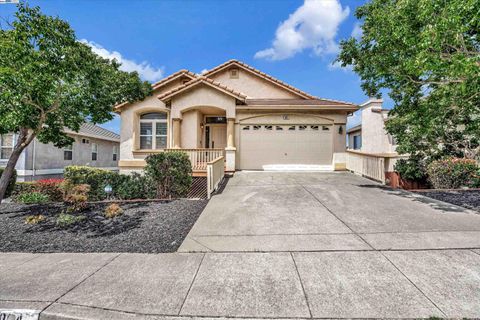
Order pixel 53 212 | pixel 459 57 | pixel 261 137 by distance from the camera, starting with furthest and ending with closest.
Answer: pixel 261 137
pixel 53 212
pixel 459 57

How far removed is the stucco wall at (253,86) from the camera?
1498 cm

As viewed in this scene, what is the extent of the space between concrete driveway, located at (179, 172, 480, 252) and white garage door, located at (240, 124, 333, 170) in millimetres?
4323

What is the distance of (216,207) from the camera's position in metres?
6.34

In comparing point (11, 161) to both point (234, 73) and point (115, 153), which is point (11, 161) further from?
point (115, 153)

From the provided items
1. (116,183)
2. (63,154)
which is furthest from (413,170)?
(63,154)

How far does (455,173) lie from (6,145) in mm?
23811

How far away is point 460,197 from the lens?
7219mm

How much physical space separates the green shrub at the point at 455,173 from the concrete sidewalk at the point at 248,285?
676 centimetres

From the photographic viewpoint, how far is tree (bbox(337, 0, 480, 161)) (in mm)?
4934

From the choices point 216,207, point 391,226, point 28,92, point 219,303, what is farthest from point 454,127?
point 28,92

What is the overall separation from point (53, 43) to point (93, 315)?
7093 millimetres

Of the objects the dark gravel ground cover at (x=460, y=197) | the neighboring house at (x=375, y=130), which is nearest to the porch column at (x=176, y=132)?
the dark gravel ground cover at (x=460, y=197)

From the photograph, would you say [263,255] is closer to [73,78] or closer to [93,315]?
[93,315]

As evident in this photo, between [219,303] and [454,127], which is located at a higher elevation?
[454,127]
